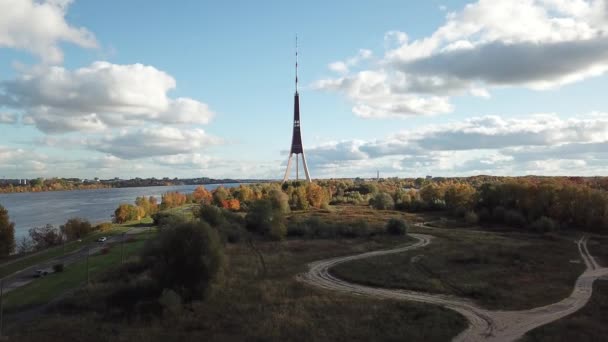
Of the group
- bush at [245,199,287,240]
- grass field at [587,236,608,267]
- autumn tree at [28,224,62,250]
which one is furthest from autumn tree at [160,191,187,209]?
grass field at [587,236,608,267]

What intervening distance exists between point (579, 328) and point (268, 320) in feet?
36.0

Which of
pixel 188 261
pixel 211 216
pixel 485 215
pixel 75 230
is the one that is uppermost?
pixel 211 216

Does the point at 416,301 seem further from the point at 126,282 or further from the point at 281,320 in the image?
the point at 126,282

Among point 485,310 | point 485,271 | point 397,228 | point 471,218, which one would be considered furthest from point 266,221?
point 485,310

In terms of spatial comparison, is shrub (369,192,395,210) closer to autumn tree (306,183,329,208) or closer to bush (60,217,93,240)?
autumn tree (306,183,329,208)

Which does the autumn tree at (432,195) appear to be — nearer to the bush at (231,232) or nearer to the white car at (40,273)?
the bush at (231,232)

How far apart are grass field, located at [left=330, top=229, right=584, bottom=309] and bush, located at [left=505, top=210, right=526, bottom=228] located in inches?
512

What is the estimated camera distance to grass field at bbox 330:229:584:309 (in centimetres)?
1989

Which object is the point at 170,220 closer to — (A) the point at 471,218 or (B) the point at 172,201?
(A) the point at 471,218

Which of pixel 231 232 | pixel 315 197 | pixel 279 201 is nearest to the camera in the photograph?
pixel 231 232

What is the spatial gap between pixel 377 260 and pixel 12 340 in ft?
66.6

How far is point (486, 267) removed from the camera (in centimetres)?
2619

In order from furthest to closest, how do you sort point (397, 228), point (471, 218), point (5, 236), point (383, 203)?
point (383, 203), point (471, 218), point (397, 228), point (5, 236)

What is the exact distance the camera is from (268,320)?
16.5m
